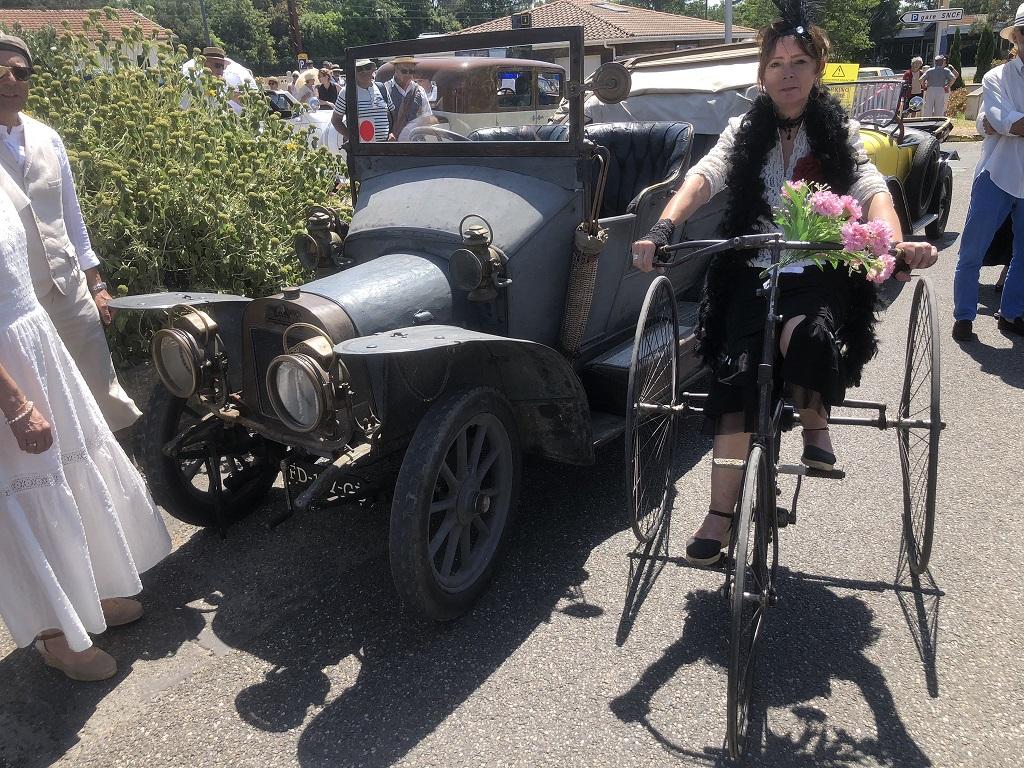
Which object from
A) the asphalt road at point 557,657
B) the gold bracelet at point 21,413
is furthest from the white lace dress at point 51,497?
the asphalt road at point 557,657

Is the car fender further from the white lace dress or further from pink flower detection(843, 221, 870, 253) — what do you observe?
pink flower detection(843, 221, 870, 253)

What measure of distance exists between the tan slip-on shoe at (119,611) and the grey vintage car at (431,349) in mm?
429

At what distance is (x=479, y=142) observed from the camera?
147 inches

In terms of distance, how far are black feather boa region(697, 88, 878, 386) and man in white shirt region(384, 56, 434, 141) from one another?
66.1 inches

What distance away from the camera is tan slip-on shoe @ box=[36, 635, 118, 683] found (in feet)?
8.87

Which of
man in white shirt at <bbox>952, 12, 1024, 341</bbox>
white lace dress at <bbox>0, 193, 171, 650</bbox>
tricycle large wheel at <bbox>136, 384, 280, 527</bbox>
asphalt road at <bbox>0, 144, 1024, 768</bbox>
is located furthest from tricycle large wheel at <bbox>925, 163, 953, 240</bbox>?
white lace dress at <bbox>0, 193, 171, 650</bbox>

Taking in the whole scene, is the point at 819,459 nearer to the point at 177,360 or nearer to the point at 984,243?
the point at 177,360

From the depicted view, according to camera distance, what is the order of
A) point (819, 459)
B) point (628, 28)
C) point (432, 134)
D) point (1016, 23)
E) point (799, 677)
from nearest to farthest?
point (799, 677) → point (819, 459) → point (432, 134) → point (1016, 23) → point (628, 28)

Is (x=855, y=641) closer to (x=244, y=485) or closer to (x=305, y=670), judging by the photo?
(x=305, y=670)

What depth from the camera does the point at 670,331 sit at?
3410 millimetres

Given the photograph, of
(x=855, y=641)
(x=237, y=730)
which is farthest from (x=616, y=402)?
(x=237, y=730)

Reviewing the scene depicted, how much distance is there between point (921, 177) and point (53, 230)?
738 cm

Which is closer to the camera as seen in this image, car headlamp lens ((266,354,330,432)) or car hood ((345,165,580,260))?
car headlamp lens ((266,354,330,432))

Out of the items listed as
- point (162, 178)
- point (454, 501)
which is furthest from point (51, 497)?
point (162, 178)
